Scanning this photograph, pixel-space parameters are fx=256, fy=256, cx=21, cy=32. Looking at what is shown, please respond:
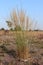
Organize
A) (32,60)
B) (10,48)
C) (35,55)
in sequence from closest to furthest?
1. (32,60)
2. (35,55)
3. (10,48)

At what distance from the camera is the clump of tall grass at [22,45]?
8375 mm

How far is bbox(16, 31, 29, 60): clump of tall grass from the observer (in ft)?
27.5

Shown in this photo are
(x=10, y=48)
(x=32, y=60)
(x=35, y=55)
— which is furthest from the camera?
(x=10, y=48)

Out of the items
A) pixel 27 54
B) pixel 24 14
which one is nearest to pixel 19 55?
pixel 27 54

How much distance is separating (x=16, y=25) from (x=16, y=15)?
33 cm

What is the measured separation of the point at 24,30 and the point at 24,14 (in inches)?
20.8

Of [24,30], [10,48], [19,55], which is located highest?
[24,30]

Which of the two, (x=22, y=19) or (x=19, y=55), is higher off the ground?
(x=22, y=19)

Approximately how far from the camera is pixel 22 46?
8.40 m

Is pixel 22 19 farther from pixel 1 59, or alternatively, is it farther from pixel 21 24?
pixel 1 59

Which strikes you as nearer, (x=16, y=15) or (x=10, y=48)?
(x=16, y=15)

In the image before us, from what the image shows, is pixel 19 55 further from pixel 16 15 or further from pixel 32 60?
pixel 16 15

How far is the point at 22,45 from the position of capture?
27.6 feet

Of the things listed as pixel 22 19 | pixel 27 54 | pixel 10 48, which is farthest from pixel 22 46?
pixel 10 48
